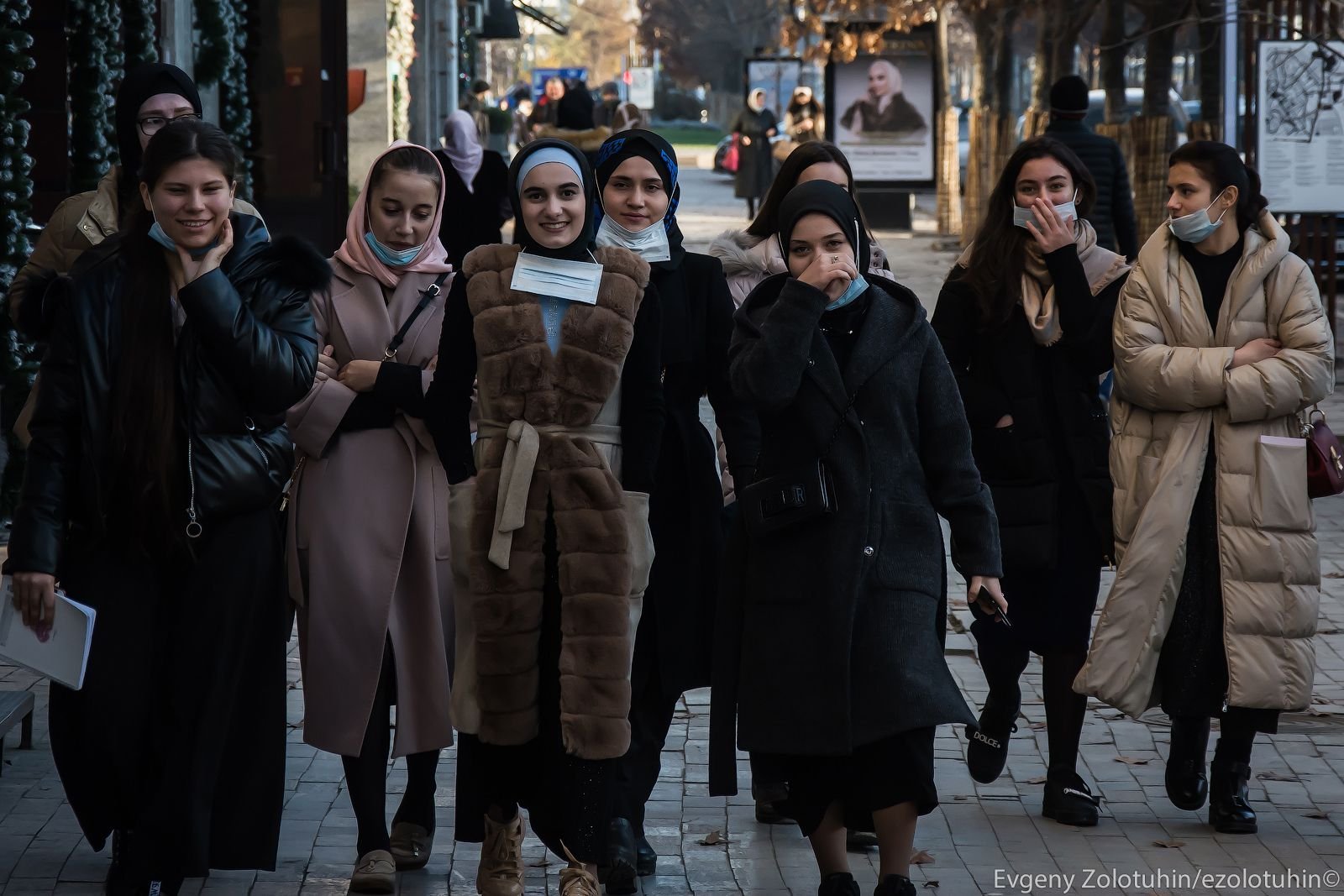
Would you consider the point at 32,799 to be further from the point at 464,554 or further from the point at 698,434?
the point at 698,434

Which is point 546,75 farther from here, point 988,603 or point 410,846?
point 988,603

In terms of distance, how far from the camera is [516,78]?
88062 millimetres

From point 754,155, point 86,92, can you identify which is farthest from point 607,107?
A: point 86,92

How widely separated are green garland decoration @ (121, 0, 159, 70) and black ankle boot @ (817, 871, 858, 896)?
7.03 metres

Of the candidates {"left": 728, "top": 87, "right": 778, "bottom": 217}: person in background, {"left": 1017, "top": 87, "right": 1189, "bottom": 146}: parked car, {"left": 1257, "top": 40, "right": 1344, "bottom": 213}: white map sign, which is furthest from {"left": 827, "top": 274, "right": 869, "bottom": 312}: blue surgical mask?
{"left": 728, "top": 87, "right": 778, "bottom": 217}: person in background

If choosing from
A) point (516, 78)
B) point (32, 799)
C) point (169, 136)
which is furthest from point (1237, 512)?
point (516, 78)

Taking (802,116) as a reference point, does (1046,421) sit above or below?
below

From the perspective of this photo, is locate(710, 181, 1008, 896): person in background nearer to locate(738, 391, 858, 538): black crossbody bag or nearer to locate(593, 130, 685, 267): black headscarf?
locate(738, 391, 858, 538): black crossbody bag

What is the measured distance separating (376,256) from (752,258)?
139 centimetres

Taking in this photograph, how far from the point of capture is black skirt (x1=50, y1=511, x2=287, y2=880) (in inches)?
179

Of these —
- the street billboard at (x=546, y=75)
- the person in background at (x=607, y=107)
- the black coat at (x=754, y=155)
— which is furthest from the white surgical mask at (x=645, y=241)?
the street billboard at (x=546, y=75)

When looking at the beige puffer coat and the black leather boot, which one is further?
the black leather boot

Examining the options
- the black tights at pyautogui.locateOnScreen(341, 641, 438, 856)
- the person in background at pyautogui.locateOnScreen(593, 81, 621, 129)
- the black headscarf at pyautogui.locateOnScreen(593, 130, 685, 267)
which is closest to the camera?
the black tights at pyautogui.locateOnScreen(341, 641, 438, 856)

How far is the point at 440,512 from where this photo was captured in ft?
17.2
